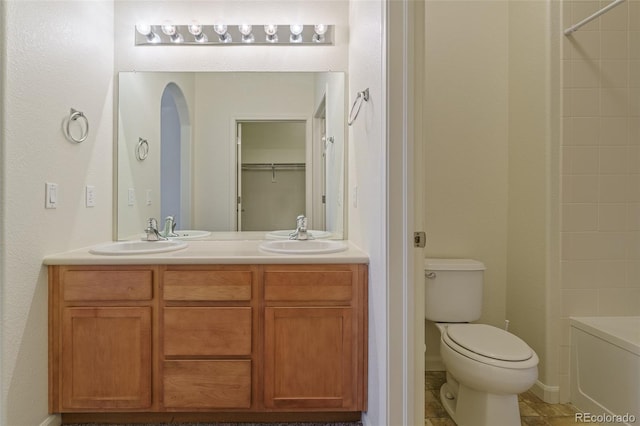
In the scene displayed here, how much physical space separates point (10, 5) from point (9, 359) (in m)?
1.35

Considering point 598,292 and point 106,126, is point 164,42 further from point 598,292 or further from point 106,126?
point 598,292

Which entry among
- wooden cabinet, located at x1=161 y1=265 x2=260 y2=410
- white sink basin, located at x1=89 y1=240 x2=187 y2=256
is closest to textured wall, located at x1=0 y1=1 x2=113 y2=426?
white sink basin, located at x1=89 y1=240 x2=187 y2=256

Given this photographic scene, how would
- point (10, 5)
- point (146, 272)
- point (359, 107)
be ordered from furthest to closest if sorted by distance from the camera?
point (359, 107), point (146, 272), point (10, 5)

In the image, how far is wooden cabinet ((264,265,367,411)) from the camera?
58.8 inches

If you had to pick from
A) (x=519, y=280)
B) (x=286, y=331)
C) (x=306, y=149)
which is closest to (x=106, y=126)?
(x=306, y=149)

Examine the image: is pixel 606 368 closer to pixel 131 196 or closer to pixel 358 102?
pixel 358 102

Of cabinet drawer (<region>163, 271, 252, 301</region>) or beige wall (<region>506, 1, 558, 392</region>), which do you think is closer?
cabinet drawer (<region>163, 271, 252, 301</region>)

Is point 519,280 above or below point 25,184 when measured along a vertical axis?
below

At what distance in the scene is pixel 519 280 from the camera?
6.45 feet

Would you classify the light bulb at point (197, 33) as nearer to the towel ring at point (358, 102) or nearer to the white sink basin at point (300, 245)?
the towel ring at point (358, 102)

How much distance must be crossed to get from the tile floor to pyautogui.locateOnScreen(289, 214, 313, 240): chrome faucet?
1.12 metres

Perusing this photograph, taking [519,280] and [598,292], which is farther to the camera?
[519,280]

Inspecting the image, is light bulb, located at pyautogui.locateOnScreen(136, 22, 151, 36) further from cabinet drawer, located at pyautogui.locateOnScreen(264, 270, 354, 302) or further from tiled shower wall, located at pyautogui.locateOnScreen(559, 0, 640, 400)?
tiled shower wall, located at pyautogui.locateOnScreen(559, 0, 640, 400)

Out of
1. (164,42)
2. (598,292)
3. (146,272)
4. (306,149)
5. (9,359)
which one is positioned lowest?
(9,359)
